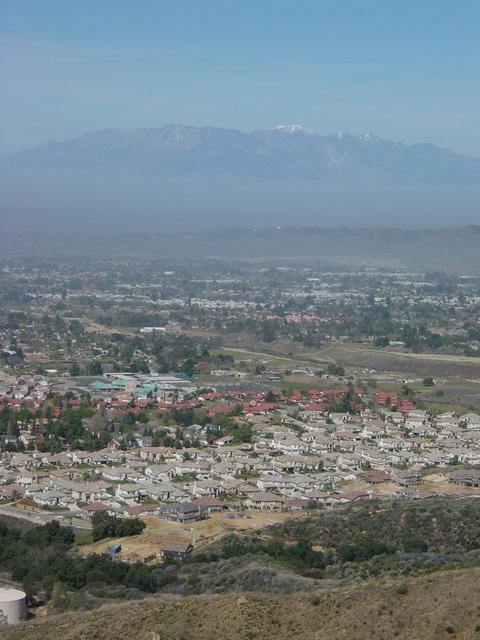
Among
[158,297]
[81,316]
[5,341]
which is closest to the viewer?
[5,341]

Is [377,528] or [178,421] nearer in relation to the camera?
[377,528]

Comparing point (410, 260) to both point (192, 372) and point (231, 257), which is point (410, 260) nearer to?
point (231, 257)

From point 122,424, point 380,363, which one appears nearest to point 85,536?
point 122,424

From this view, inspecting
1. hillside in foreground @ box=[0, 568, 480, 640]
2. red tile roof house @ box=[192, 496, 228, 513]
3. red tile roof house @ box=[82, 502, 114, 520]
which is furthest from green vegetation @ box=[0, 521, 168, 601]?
red tile roof house @ box=[192, 496, 228, 513]

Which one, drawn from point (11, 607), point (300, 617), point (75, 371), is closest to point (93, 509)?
point (11, 607)

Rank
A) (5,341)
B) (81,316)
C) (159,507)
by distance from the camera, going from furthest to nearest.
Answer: (81,316) → (5,341) → (159,507)

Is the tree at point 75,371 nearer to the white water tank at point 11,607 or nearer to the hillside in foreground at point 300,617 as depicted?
the white water tank at point 11,607
